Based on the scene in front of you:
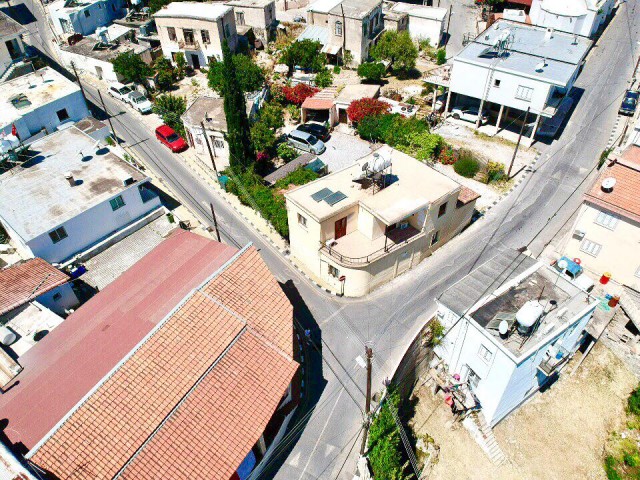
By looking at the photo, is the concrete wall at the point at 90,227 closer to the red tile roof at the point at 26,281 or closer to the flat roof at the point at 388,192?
the red tile roof at the point at 26,281

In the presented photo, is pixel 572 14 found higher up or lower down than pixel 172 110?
higher up

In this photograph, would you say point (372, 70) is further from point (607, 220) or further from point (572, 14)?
point (607, 220)

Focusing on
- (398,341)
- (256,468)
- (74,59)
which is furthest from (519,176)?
(74,59)

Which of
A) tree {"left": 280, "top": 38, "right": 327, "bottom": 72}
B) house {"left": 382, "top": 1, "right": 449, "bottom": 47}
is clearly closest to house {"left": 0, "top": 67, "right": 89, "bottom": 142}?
tree {"left": 280, "top": 38, "right": 327, "bottom": 72}

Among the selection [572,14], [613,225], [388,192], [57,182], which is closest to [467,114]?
[572,14]

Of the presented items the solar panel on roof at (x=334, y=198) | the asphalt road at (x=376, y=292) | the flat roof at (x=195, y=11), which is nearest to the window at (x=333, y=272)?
the asphalt road at (x=376, y=292)

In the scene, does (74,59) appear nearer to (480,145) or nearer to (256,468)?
(480,145)
